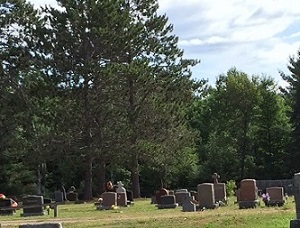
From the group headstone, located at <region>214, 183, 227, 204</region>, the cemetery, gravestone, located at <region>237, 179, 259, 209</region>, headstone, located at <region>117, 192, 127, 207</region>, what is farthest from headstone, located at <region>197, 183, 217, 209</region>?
headstone, located at <region>117, 192, 127, 207</region>

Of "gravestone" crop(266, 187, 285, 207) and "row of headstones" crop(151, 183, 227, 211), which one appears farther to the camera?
"row of headstones" crop(151, 183, 227, 211)

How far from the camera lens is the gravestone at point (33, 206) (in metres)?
28.6

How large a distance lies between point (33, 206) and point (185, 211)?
697 centimetres

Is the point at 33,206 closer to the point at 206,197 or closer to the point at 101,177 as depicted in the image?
the point at 206,197

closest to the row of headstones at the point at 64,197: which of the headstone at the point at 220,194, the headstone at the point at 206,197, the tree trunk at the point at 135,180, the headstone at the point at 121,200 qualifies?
the tree trunk at the point at 135,180

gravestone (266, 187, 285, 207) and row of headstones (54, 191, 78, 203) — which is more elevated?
row of headstones (54, 191, 78, 203)

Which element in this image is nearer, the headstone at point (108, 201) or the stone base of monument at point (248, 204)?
the stone base of monument at point (248, 204)

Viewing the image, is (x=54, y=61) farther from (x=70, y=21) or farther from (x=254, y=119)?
(x=254, y=119)

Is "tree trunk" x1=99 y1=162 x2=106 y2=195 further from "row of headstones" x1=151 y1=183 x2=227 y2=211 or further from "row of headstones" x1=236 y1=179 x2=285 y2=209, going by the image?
"row of headstones" x1=236 y1=179 x2=285 y2=209

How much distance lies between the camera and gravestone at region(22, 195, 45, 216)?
93.8ft

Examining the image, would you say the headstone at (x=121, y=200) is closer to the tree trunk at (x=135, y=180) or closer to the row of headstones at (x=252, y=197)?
the row of headstones at (x=252, y=197)

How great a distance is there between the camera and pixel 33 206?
2875 centimetres

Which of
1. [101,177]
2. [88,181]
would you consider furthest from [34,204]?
[101,177]

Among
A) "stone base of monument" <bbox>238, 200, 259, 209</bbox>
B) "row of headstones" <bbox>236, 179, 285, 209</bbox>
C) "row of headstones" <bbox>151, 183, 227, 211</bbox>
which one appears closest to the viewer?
"stone base of monument" <bbox>238, 200, 259, 209</bbox>
